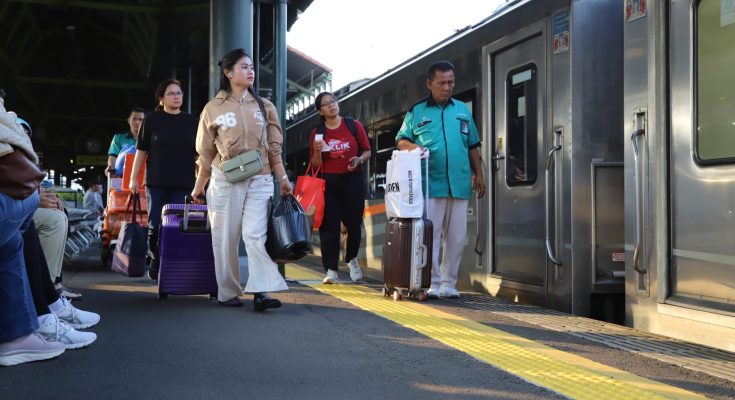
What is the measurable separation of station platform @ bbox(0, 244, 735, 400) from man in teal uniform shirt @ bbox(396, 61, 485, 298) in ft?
2.16

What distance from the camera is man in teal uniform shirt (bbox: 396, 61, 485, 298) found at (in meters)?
5.72

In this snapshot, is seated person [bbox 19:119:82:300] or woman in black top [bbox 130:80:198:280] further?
woman in black top [bbox 130:80:198:280]

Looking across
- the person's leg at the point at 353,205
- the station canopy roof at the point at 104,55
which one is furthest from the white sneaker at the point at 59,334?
the station canopy roof at the point at 104,55

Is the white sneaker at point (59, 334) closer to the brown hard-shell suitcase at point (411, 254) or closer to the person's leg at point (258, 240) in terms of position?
the person's leg at point (258, 240)

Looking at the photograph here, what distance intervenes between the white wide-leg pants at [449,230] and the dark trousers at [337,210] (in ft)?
4.05

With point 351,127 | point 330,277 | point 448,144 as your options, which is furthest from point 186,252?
point 351,127

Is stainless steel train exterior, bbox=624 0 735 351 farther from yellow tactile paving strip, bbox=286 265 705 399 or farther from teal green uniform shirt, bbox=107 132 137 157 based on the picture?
teal green uniform shirt, bbox=107 132 137 157

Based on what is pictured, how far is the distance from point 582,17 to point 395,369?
9.96 ft

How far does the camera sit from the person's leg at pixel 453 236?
579cm

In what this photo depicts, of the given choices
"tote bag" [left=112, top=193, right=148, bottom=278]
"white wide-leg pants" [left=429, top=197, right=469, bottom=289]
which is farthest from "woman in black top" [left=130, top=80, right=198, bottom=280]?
"white wide-leg pants" [left=429, top=197, right=469, bottom=289]

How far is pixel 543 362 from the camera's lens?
345 centimetres

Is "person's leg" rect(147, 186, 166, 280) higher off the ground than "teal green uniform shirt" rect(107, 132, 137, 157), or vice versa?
"teal green uniform shirt" rect(107, 132, 137, 157)

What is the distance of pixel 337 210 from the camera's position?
22.5 feet

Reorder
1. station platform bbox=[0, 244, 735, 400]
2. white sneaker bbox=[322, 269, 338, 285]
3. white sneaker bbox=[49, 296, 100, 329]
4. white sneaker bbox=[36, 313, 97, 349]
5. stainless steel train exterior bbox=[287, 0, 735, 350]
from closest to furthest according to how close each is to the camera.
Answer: station platform bbox=[0, 244, 735, 400]
white sneaker bbox=[36, 313, 97, 349]
stainless steel train exterior bbox=[287, 0, 735, 350]
white sneaker bbox=[49, 296, 100, 329]
white sneaker bbox=[322, 269, 338, 285]
